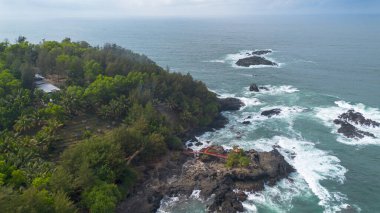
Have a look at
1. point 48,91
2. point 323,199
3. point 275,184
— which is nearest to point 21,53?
point 48,91

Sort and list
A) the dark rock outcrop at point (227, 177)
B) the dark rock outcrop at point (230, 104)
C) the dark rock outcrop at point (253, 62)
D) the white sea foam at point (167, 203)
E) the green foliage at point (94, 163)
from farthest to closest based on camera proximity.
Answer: the dark rock outcrop at point (253, 62) < the dark rock outcrop at point (230, 104) < the dark rock outcrop at point (227, 177) < the white sea foam at point (167, 203) < the green foliage at point (94, 163)

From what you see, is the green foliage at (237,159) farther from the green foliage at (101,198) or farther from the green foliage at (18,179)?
the green foliage at (18,179)

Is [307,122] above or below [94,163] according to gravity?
below

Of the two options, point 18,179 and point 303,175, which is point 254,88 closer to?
point 303,175

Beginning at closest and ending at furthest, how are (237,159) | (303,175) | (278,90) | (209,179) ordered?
(209,179) → (303,175) → (237,159) → (278,90)

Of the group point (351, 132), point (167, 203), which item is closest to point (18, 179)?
point (167, 203)

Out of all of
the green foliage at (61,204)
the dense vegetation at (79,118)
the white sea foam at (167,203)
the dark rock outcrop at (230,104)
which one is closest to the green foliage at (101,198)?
the dense vegetation at (79,118)
